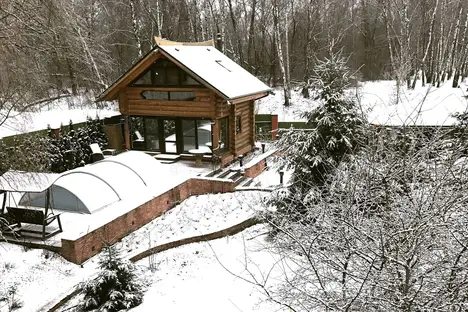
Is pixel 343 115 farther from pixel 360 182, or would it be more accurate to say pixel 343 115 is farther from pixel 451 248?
pixel 451 248

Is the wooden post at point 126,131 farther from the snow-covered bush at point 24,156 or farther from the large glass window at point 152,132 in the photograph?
the snow-covered bush at point 24,156

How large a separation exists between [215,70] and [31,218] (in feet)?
35.6

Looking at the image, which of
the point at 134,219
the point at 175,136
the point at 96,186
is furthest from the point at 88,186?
the point at 175,136

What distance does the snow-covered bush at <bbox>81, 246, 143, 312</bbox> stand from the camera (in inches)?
324

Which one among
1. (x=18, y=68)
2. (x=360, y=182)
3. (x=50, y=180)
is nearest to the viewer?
(x=360, y=182)

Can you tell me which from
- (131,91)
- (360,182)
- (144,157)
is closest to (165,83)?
(131,91)

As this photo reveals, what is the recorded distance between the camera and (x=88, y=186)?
12281 millimetres

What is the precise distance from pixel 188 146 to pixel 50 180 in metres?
7.70

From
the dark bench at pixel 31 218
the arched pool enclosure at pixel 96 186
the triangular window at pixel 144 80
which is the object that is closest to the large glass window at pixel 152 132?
the triangular window at pixel 144 80

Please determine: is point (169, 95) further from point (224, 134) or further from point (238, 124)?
point (238, 124)

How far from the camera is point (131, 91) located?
18.3 m

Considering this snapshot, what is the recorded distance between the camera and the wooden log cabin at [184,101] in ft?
55.5

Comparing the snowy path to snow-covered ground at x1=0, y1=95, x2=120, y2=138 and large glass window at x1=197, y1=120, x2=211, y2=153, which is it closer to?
large glass window at x1=197, y1=120, x2=211, y2=153

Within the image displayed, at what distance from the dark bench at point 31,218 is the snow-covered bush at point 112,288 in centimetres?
287
